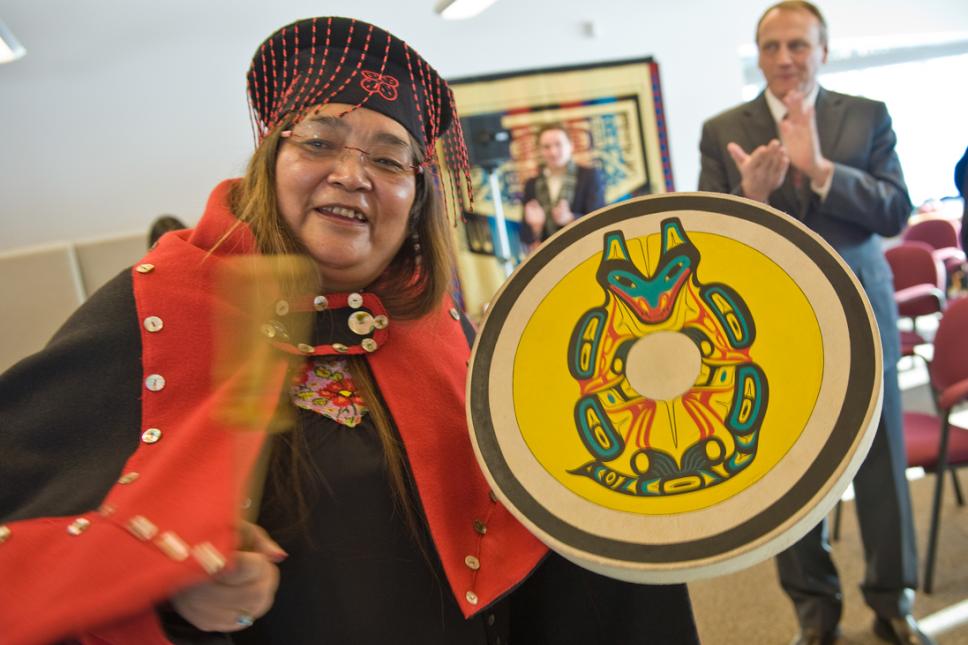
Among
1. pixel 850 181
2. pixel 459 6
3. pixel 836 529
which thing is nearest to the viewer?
pixel 850 181

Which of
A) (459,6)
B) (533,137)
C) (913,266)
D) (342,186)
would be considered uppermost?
(459,6)

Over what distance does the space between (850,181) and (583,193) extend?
3.44 meters

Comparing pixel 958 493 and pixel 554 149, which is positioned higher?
pixel 554 149

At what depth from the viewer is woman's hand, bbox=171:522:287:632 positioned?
738 millimetres

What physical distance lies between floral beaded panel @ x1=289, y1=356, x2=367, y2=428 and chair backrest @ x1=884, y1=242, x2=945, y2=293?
4388 mm

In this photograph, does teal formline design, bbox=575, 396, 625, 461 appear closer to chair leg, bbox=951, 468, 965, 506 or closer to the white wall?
chair leg, bbox=951, 468, 965, 506

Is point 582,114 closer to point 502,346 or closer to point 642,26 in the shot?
point 642,26

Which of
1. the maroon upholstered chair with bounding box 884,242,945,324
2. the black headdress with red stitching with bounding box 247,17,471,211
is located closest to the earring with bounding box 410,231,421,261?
the black headdress with red stitching with bounding box 247,17,471,211

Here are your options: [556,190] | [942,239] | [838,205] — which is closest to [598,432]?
[838,205]

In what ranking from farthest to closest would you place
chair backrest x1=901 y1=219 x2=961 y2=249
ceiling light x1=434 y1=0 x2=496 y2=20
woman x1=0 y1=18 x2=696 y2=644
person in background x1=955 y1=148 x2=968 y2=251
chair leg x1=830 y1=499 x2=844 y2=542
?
1. chair backrest x1=901 y1=219 x2=961 y2=249
2. ceiling light x1=434 y1=0 x2=496 y2=20
3. chair leg x1=830 y1=499 x2=844 y2=542
4. person in background x1=955 y1=148 x2=968 y2=251
5. woman x1=0 y1=18 x2=696 y2=644

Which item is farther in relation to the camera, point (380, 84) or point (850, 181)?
point (850, 181)

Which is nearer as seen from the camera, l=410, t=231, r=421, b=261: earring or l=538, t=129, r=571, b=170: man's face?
l=410, t=231, r=421, b=261: earring

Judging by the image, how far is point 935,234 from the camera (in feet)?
19.6

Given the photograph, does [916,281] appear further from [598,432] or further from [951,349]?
[598,432]
